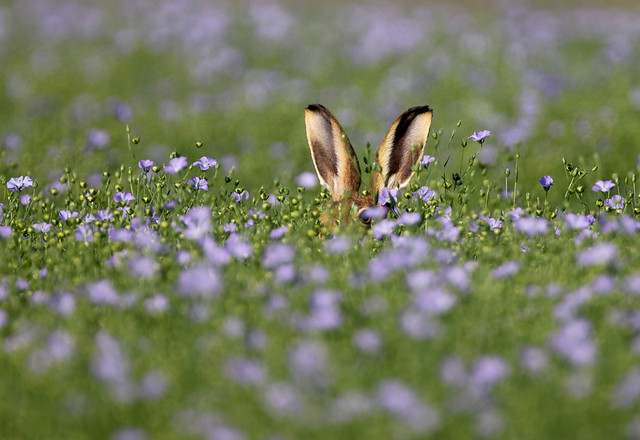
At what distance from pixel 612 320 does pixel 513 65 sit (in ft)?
21.8

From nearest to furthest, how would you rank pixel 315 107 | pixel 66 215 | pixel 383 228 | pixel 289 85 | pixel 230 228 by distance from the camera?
pixel 383 228
pixel 230 228
pixel 66 215
pixel 315 107
pixel 289 85

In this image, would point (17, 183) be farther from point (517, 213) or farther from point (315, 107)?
point (517, 213)

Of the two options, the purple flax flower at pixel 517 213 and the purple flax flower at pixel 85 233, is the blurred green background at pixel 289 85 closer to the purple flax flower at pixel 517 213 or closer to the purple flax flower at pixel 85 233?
the purple flax flower at pixel 517 213

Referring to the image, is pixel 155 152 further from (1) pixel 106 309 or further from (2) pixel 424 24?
(2) pixel 424 24

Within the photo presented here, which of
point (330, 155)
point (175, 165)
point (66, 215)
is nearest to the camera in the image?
point (66, 215)

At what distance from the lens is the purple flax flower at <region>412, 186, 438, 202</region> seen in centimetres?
424

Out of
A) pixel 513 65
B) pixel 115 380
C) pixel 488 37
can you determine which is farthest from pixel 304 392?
pixel 488 37

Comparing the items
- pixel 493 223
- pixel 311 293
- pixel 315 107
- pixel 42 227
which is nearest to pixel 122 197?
pixel 42 227

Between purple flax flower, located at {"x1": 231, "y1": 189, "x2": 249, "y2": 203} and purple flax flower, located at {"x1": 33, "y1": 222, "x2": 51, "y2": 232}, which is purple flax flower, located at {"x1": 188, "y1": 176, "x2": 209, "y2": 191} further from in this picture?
purple flax flower, located at {"x1": 33, "y1": 222, "x2": 51, "y2": 232}

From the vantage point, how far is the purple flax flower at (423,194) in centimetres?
424

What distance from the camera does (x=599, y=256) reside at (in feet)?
10.6

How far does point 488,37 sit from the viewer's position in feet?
35.4

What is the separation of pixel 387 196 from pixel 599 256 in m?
1.41

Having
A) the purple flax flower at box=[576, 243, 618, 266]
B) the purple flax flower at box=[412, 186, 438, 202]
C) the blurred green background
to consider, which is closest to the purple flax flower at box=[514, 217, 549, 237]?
the purple flax flower at box=[576, 243, 618, 266]
